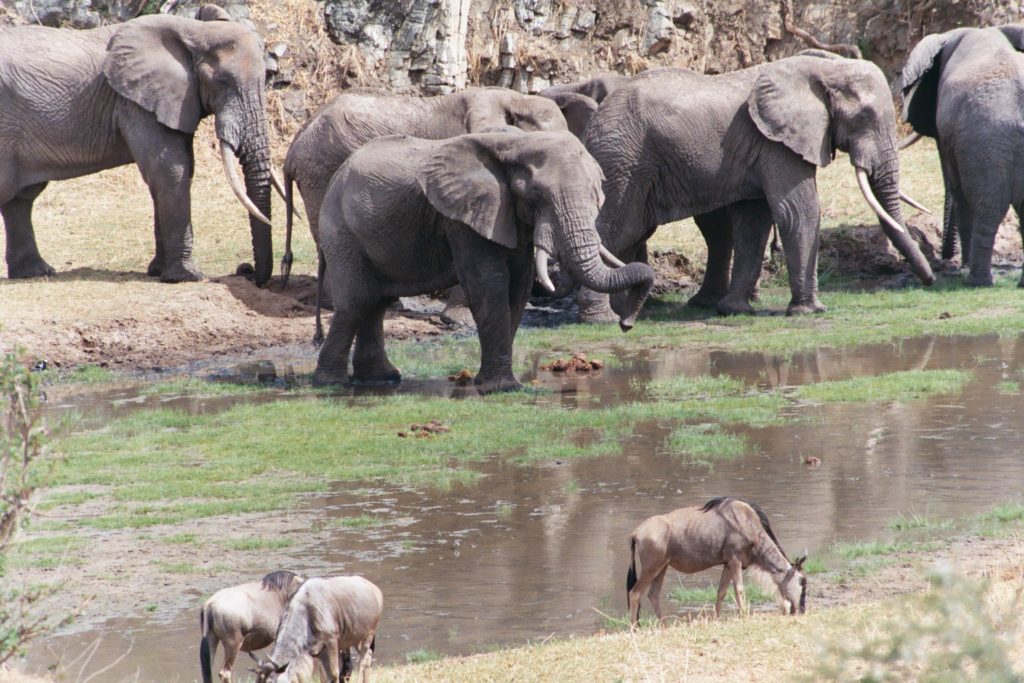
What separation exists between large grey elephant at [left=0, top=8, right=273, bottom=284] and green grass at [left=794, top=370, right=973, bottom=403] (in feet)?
24.4

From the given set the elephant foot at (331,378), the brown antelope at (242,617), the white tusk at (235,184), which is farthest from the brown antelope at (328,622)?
the white tusk at (235,184)

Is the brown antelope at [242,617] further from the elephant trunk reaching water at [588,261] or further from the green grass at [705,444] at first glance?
the elephant trunk reaching water at [588,261]

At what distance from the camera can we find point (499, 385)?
13.9 meters

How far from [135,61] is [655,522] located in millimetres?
12068

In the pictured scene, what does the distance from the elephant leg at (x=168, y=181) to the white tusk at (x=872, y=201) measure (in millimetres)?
7644

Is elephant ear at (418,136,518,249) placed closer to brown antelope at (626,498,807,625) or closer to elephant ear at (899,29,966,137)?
brown antelope at (626,498,807,625)

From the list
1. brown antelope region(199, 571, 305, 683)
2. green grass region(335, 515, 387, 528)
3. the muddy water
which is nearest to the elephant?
the muddy water

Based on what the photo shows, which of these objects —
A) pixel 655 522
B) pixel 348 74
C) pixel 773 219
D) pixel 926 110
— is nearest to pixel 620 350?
pixel 773 219

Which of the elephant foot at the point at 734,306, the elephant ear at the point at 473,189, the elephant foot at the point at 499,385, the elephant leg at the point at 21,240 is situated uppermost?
the elephant ear at the point at 473,189

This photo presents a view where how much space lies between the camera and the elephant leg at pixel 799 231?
17531 mm

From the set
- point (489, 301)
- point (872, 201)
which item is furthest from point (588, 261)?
point (872, 201)

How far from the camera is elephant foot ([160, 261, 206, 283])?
1798 centimetres

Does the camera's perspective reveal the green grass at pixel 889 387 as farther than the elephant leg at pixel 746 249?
No

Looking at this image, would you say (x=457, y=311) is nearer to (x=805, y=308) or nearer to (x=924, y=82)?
(x=805, y=308)
